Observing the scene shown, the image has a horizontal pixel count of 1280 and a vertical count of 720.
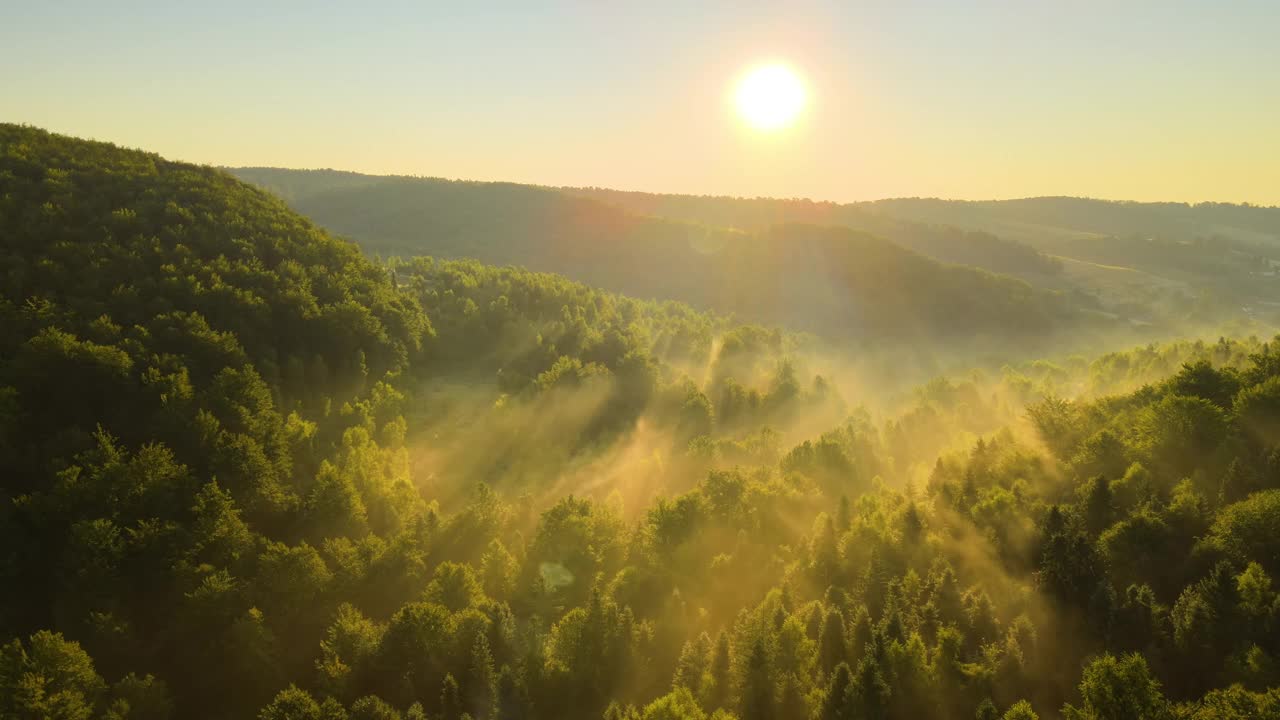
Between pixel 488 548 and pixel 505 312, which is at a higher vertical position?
pixel 505 312

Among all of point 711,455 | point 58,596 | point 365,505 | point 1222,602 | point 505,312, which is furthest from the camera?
point 505,312

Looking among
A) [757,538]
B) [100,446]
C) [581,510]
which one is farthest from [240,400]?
[757,538]

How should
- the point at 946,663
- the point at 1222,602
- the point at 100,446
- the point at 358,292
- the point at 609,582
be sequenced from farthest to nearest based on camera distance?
the point at 358,292 → the point at 609,582 → the point at 100,446 → the point at 946,663 → the point at 1222,602

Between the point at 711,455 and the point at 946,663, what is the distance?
5816cm

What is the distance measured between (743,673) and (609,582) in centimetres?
2111

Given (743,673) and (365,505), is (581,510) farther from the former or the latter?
(743,673)

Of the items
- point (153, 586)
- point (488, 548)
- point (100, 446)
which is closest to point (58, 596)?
point (153, 586)

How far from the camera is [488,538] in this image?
71375mm

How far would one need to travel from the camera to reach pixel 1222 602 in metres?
40.6

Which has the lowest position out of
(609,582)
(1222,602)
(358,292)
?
(609,582)

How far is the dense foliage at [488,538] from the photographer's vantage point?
44406mm

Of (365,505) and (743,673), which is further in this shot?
(365,505)

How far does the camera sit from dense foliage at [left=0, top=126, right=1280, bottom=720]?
4441 centimetres

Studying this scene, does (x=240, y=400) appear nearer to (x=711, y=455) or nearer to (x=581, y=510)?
(x=581, y=510)
